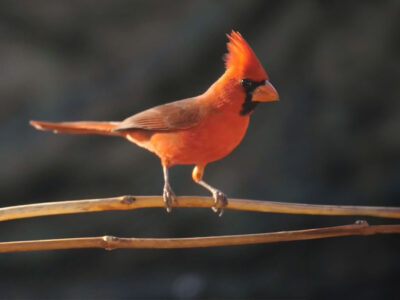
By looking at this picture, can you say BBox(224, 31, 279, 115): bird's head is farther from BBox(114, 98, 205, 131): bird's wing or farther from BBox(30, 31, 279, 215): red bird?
BBox(114, 98, 205, 131): bird's wing

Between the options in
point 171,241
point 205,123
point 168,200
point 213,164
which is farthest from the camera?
point 213,164

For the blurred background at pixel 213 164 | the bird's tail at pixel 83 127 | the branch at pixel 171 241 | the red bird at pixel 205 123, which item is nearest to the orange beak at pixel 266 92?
the red bird at pixel 205 123

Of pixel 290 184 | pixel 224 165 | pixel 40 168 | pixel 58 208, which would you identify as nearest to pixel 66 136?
pixel 40 168

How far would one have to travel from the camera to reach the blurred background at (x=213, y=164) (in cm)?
342

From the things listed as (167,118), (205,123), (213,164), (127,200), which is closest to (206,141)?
(205,123)

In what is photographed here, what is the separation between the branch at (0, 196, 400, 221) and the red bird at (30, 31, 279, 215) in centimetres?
6

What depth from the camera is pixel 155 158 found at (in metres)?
3.60

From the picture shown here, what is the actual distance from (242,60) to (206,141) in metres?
0.25

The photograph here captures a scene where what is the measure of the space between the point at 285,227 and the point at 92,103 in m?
1.24

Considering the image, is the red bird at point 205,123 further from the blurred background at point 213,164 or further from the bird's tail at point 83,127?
the blurred background at point 213,164

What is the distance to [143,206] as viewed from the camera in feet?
4.75

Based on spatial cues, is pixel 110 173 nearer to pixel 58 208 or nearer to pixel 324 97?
pixel 324 97

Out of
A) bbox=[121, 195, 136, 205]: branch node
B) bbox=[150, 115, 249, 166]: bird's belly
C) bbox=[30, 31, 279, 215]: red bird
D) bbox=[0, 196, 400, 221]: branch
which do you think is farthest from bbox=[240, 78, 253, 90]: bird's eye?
bbox=[121, 195, 136, 205]: branch node

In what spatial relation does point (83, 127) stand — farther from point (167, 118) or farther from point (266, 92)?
point (266, 92)
